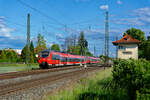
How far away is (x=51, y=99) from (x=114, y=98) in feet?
8.06

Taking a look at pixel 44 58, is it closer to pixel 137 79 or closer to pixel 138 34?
pixel 137 79

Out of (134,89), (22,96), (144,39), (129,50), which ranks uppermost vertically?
(144,39)

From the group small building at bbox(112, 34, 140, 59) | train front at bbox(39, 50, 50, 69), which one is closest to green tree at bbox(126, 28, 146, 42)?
small building at bbox(112, 34, 140, 59)

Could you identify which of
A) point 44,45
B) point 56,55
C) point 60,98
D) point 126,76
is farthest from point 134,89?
point 44,45

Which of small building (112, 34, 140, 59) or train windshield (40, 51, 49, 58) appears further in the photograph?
small building (112, 34, 140, 59)

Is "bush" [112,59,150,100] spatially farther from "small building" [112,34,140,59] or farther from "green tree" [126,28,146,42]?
"green tree" [126,28,146,42]

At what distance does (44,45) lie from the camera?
89.7m

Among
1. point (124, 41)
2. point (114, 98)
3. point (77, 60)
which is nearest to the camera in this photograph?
point (114, 98)

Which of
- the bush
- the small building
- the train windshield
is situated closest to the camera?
the bush

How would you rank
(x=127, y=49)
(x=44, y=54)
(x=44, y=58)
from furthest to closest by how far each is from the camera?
(x=127, y=49) → (x=44, y=54) → (x=44, y=58)

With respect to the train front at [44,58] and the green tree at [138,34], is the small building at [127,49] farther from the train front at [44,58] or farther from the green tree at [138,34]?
the green tree at [138,34]

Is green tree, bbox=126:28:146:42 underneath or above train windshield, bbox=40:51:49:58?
above

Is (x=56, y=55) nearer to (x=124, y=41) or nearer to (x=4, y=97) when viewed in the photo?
(x=124, y=41)

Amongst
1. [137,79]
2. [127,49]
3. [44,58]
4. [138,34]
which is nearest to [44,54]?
[44,58]
